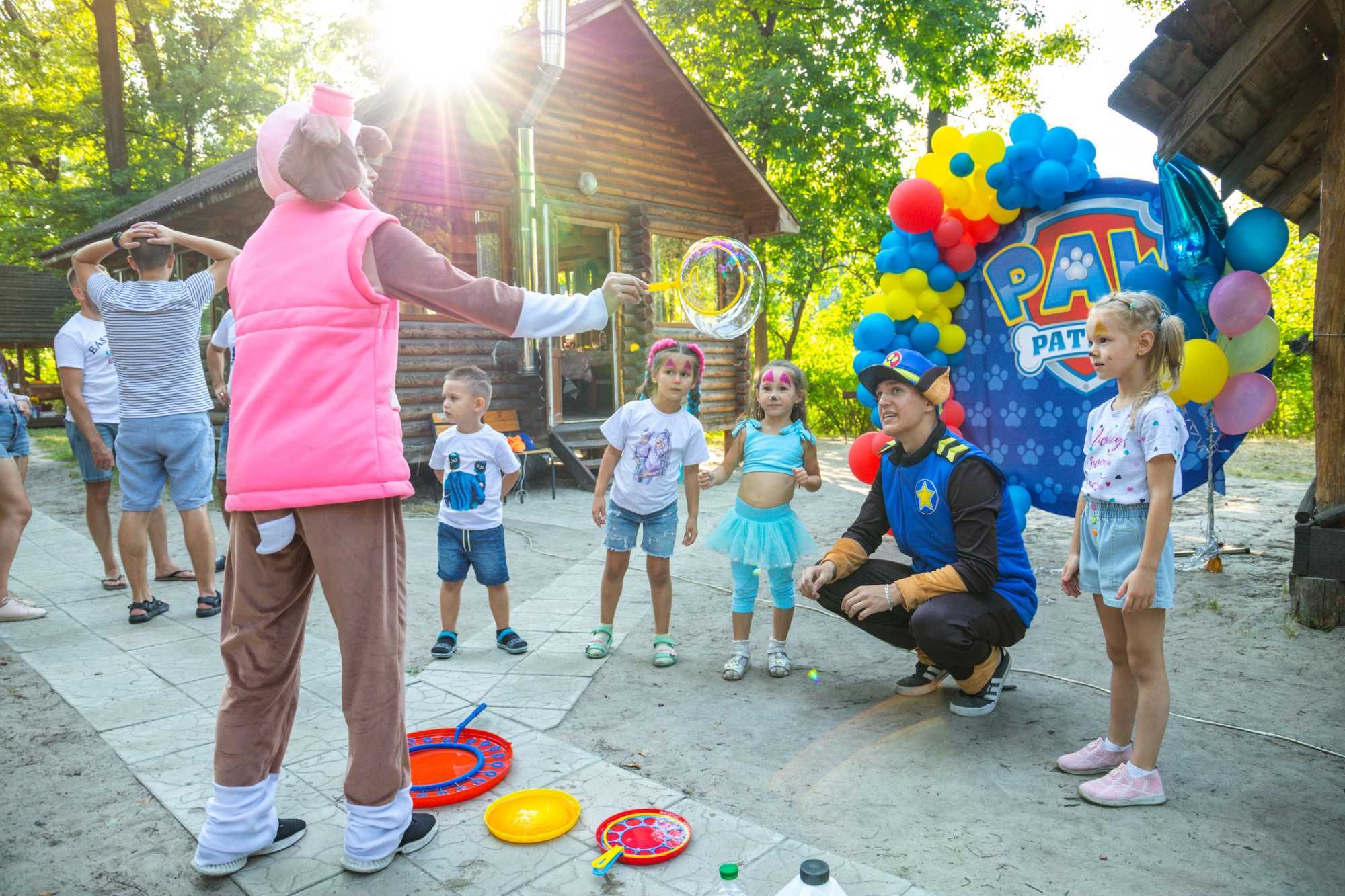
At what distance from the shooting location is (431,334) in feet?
33.5

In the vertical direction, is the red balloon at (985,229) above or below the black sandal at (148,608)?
above

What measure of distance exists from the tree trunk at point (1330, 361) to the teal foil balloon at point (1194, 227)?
0.67 metres

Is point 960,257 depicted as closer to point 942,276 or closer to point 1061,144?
point 942,276

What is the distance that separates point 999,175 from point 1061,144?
14.9 inches

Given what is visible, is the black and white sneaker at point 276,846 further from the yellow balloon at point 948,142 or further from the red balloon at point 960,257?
the yellow balloon at point 948,142

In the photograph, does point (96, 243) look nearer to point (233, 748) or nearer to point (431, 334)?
point (233, 748)

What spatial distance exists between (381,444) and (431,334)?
8.22 m

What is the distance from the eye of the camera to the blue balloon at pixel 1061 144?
5.18m

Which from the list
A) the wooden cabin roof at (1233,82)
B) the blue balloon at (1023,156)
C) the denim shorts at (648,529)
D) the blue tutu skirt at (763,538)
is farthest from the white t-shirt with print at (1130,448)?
the blue balloon at (1023,156)

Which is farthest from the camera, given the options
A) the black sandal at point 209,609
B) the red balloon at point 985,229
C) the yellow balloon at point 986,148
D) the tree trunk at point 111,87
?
the tree trunk at point 111,87

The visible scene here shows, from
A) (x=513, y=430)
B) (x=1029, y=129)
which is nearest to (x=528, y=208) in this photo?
(x=513, y=430)

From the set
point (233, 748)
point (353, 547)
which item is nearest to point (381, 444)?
point (353, 547)

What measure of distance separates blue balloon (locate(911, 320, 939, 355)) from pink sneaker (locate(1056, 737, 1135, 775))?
3376 millimetres

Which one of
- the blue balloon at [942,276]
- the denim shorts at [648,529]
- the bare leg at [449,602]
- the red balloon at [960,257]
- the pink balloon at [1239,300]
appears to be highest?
the red balloon at [960,257]
